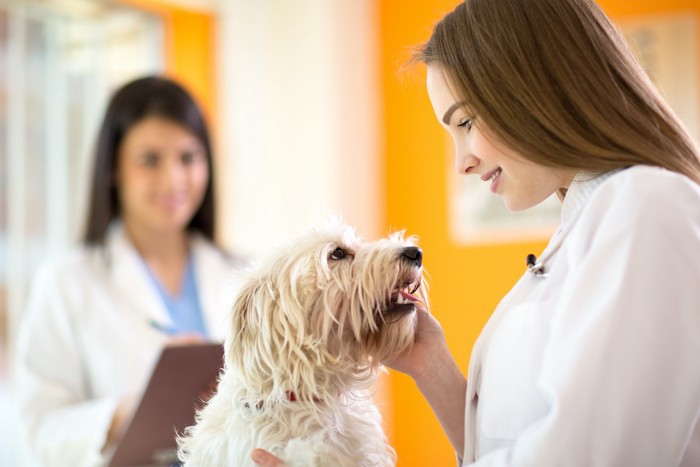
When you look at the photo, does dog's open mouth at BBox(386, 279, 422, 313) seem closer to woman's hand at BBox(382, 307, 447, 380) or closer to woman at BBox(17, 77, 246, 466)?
woman's hand at BBox(382, 307, 447, 380)

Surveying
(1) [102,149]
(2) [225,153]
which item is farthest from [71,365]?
(2) [225,153]

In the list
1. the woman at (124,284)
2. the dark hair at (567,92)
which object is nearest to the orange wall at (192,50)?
the woman at (124,284)

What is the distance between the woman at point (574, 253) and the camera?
0.96 m

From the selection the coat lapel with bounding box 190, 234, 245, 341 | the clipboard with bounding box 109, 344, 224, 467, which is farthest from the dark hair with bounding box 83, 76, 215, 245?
the clipboard with bounding box 109, 344, 224, 467

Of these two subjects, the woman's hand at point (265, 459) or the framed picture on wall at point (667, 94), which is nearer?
the woman's hand at point (265, 459)

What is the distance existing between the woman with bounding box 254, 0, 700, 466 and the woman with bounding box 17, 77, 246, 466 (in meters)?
1.25

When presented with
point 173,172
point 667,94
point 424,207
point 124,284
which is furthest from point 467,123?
point 424,207

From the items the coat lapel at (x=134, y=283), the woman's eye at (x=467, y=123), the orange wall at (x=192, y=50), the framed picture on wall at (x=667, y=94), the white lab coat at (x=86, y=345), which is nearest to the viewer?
the woman's eye at (x=467, y=123)

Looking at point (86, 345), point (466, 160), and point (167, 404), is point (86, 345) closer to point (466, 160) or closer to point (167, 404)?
point (167, 404)

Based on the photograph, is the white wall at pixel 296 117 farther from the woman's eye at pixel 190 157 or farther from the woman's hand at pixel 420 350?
the woman's hand at pixel 420 350

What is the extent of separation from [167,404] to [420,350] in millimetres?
866

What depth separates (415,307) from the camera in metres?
1.36

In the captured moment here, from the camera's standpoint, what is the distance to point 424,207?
3986 millimetres

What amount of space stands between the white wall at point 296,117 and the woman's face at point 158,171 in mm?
1484
